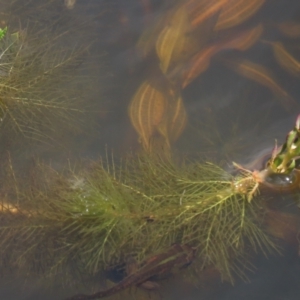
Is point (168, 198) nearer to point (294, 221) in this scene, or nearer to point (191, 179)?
point (191, 179)

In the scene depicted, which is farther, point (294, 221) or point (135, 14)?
point (135, 14)

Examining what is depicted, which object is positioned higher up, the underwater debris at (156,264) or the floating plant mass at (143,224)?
the floating plant mass at (143,224)

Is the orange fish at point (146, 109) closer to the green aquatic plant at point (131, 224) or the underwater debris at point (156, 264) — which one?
the green aquatic plant at point (131, 224)

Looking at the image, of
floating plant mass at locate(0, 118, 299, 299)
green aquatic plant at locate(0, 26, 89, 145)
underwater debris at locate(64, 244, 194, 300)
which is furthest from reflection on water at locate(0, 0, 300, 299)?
underwater debris at locate(64, 244, 194, 300)

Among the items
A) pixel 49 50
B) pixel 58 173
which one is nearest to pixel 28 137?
pixel 58 173

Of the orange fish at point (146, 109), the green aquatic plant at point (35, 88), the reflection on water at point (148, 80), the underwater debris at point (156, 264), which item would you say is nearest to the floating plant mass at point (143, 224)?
the underwater debris at point (156, 264)

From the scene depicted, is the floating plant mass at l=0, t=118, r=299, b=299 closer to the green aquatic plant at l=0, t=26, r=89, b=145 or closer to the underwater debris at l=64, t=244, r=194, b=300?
the underwater debris at l=64, t=244, r=194, b=300
